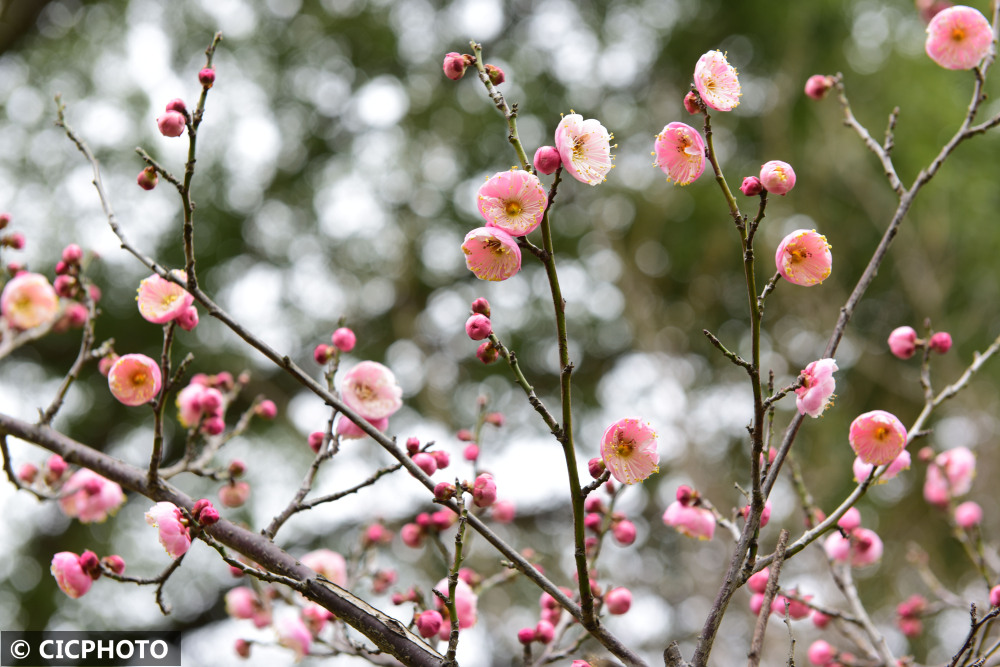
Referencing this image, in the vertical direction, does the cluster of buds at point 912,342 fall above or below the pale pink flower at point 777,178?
above

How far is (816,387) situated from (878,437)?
130mm

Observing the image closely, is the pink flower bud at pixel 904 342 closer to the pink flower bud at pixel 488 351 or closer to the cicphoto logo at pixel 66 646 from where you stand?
the pink flower bud at pixel 488 351

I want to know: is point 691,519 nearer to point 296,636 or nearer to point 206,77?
point 296,636

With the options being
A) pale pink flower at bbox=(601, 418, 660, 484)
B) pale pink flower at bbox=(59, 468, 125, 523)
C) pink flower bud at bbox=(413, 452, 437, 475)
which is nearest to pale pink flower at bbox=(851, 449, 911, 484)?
pale pink flower at bbox=(601, 418, 660, 484)

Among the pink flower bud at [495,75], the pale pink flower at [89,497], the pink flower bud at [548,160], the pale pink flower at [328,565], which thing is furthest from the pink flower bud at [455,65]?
the pale pink flower at [328,565]

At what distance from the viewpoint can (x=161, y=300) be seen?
3.14 feet

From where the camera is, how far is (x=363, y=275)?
13.8ft

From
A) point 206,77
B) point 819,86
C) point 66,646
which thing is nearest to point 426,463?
point 206,77

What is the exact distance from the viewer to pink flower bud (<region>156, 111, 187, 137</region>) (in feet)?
2.87

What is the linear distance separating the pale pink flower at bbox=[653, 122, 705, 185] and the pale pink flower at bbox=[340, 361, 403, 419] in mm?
463

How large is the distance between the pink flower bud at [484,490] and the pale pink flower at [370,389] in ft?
0.69

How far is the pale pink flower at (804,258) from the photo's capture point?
2.75 feet

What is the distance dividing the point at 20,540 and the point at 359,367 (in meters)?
3.53

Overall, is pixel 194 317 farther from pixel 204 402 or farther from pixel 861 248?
pixel 861 248
